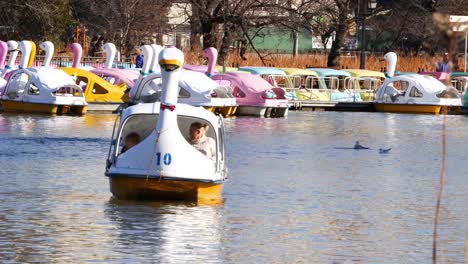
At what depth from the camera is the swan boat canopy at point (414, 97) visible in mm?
48875

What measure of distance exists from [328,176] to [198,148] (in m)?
7.27

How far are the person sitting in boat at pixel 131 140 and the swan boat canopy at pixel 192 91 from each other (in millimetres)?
22722

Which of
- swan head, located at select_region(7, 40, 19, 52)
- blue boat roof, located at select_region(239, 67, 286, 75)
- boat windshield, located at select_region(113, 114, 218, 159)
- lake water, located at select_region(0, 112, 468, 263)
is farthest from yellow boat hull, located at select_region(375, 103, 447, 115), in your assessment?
boat windshield, located at select_region(113, 114, 218, 159)

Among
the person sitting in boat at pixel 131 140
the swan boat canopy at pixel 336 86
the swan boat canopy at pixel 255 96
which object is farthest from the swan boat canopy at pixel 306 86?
the person sitting in boat at pixel 131 140

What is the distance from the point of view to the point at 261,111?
45125mm

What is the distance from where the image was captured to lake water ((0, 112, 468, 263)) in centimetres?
1404

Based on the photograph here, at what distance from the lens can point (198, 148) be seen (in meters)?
17.4

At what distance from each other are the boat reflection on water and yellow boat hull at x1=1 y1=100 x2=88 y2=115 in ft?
76.8

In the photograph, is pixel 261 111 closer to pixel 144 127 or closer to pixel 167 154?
pixel 144 127

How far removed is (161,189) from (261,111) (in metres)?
27.9

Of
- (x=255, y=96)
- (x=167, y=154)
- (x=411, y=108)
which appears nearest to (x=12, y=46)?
(x=255, y=96)

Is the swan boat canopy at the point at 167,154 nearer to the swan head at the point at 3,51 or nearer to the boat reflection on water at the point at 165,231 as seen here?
the boat reflection on water at the point at 165,231

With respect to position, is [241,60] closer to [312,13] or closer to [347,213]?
[312,13]

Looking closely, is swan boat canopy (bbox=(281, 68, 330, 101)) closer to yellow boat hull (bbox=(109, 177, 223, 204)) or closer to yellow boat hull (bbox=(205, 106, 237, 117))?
yellow boat hull (bbox=(205, 106, 237, 117))
